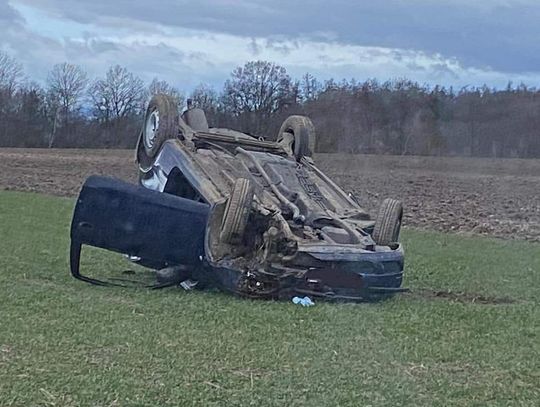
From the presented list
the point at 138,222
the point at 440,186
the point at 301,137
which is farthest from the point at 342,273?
the point at 440,186

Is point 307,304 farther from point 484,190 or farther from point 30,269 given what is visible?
point 484,190

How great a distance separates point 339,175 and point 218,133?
15.7m

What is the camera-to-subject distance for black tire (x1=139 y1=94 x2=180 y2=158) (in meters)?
10.7

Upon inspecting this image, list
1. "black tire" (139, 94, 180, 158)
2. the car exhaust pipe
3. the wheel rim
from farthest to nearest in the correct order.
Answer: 1. the wheel rim
2. "black tire" (139, 94, 180, 158)
3. the car exhaust pipe

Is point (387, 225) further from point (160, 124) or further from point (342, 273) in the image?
point (160, 124)

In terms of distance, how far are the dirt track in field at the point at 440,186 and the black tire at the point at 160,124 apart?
9.16m

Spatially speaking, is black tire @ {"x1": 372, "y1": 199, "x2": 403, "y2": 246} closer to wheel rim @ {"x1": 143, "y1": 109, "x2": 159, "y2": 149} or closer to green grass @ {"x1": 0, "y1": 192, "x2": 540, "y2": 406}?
green grass @ {"x1": 0, "y1": 192, "x2": 540, "y2": 406}

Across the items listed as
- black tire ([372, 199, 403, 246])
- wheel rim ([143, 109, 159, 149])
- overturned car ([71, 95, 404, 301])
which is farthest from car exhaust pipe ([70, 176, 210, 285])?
black tire ([372, 199, 403, 246])

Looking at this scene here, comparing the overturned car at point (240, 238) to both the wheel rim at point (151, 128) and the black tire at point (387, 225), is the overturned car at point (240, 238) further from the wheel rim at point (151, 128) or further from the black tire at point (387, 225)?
the wheel rim at point (151, 128)

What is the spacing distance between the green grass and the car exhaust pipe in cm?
43

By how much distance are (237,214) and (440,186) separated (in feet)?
60.6

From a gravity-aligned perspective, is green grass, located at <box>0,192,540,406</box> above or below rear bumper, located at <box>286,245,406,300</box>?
below

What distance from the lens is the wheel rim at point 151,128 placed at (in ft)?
35.7

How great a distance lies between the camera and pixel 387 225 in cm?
1002
